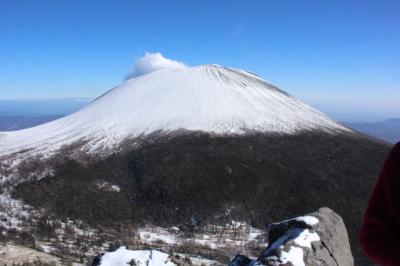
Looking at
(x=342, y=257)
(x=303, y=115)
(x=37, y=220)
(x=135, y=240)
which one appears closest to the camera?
(x=342, y=257)

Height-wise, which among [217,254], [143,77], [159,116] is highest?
[143,77]

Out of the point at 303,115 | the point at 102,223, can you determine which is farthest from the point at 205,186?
the point at 303,115

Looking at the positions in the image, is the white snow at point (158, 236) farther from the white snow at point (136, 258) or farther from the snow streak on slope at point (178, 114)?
the snow streak on slope at point (178, 114)

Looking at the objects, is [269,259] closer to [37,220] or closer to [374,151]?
[37,220]

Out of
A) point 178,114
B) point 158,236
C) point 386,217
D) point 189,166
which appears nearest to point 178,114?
point 178,114

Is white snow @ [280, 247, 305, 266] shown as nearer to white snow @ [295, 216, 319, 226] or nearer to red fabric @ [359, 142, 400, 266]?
A: white snow @ [295, 216, 319, 226]

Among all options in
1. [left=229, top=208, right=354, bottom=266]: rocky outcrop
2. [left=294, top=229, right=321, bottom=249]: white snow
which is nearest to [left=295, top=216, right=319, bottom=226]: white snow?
[left=229, top=208, right=354, bottom=266]: rocky outcrop
